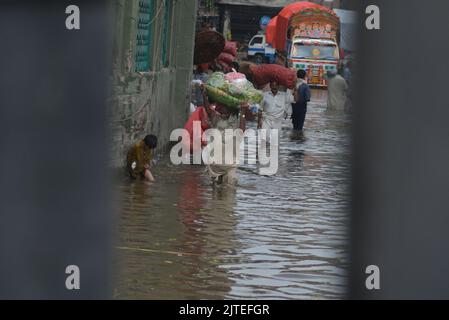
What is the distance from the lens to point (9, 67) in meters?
2.43

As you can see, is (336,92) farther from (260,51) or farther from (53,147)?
(53,147)

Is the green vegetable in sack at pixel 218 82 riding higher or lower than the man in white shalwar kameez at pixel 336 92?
higher

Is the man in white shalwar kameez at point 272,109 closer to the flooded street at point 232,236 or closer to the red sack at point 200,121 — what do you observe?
the flooded street at point 232,236

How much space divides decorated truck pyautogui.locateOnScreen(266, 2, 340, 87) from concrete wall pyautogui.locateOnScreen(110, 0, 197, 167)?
20.4 metres

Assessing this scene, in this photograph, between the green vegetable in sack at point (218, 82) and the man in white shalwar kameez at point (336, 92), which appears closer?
the green vegetable in sack at point (218, 82)

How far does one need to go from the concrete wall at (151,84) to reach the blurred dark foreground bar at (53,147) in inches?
199

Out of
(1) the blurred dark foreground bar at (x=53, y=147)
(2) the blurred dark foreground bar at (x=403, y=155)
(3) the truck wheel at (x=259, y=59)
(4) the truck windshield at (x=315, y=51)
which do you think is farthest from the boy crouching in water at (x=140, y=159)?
(3) the truck wheel at (x=259, y=59)

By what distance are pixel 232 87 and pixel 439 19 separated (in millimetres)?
11181

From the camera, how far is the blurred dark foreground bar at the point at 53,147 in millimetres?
2365

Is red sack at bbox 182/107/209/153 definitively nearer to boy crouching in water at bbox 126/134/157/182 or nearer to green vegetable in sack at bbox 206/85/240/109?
green vegetable in sack at bbox 206/85/240/109

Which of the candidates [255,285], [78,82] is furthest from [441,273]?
[255,285]

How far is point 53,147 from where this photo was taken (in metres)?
2.41

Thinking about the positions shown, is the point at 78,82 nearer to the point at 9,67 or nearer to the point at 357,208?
the point at 9,67

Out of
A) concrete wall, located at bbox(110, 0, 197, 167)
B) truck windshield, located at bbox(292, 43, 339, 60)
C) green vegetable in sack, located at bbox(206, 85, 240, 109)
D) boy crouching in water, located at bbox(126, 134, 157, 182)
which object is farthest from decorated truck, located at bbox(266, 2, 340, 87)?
boy crouching in water, located at bbox(126, 134, 157, 182)
